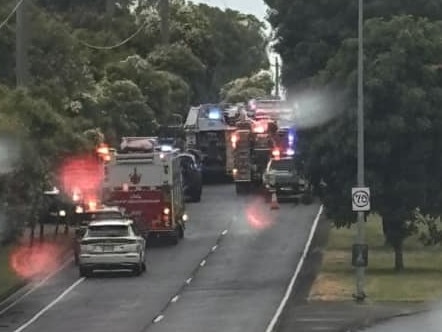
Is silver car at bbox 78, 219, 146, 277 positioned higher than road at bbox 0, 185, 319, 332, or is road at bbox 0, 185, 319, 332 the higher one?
silver car at bbox 78, 219, 146, 277

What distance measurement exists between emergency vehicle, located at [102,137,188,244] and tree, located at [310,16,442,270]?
7700 mm

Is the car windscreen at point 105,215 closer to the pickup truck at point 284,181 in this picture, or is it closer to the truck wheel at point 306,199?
the truck wheel at point 306,199

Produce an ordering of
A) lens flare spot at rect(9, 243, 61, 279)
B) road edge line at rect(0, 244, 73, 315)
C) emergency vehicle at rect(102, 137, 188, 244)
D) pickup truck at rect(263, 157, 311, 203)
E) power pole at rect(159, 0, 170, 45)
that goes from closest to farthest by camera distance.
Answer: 1. road edge line at rect(0, 244, 73, 315)
2. lens flare spot at rect(9, 243, 61, 279)
3. emergency vehicle at rect(102, 137, 188, 244)
4. pickup truck at rect(263, 157, 311, 203)
5. power pole at rect(159, 0, 170, 45)

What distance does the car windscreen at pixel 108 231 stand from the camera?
38219 mm

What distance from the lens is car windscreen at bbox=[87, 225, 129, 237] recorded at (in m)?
38.2

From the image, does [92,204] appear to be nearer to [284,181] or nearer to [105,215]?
[105,215]

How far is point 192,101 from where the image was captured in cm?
9481

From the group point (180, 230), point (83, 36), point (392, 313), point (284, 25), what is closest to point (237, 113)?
point (83, 36)

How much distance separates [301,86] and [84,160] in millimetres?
8855

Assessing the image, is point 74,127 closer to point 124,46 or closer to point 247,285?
point 247,285

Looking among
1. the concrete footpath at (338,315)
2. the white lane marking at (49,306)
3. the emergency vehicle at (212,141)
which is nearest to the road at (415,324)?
the concrete footpath at (338,315)

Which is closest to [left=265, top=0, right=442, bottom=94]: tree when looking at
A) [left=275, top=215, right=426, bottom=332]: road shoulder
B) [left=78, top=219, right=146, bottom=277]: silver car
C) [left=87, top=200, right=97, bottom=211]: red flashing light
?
[left=87, top=200, right=97, bottom=211]: red flashing light

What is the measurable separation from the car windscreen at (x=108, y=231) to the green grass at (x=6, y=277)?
8.31ft

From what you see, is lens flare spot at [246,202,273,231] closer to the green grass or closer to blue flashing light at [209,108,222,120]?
the green grass
